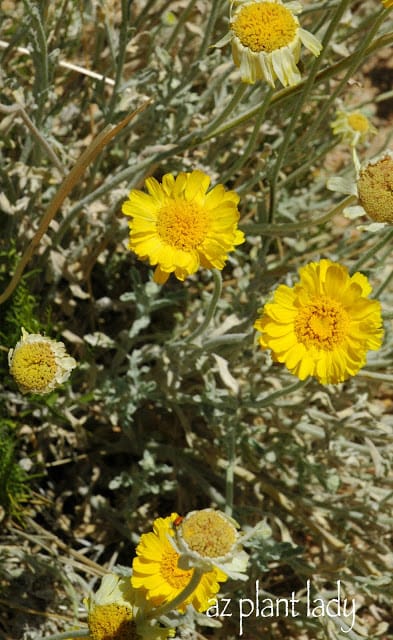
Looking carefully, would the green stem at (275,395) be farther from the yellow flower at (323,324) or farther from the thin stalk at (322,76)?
the thin stalk at (322,76)

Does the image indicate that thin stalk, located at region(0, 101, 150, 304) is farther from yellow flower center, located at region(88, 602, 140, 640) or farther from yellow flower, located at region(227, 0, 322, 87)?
yellow flower center, located at region(88, 602, 140, 640)

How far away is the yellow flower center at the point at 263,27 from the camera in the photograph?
1.86 metres

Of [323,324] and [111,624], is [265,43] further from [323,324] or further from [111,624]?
[111,624]

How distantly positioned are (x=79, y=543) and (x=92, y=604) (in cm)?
94

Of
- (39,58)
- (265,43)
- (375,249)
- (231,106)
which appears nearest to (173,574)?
(375,249)

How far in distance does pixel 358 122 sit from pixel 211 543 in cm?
188

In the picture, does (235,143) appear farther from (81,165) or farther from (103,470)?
(103,470)

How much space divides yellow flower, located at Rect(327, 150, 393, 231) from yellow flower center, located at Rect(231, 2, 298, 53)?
0.36m

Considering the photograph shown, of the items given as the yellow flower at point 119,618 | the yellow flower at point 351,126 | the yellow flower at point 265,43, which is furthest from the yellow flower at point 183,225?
the yellow flower at point 351,126

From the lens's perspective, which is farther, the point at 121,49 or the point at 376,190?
the point at 121,49

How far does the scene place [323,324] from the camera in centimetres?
185

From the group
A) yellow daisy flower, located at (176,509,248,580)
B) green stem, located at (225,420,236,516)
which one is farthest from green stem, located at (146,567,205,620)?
green stem, located at (225,420,236,516)

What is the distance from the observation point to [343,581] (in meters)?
2.46

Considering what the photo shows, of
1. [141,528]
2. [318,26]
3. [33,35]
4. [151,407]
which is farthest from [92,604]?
[318,26]
